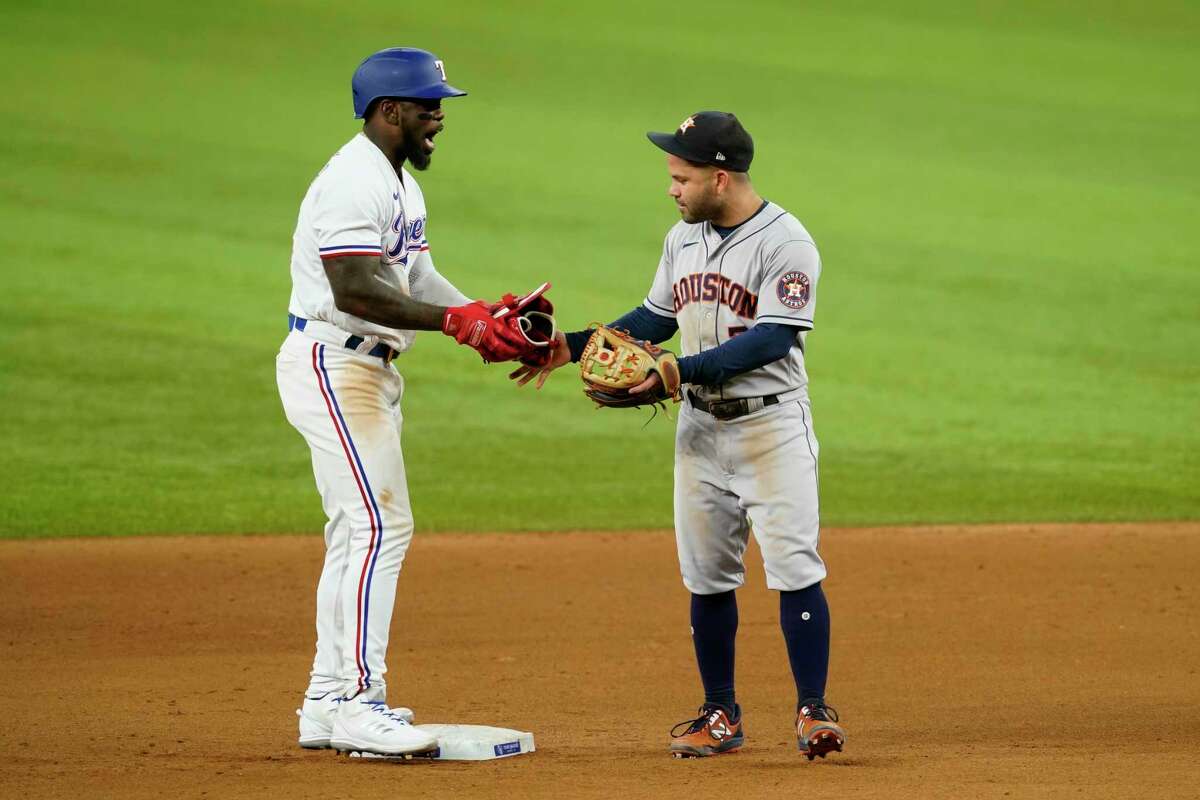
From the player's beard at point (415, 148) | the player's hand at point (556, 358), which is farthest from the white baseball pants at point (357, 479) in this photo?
the player's beard at point (415, 148)

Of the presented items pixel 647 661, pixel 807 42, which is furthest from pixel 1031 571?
pixel 807 42

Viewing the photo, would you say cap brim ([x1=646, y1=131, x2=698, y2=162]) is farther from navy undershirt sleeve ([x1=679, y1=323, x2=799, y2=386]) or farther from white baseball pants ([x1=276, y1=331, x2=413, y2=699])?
white baseball pants ([x1=276, y1=331, x2=413, y2=699])

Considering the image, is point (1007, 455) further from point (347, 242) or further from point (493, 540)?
point (347, 242)

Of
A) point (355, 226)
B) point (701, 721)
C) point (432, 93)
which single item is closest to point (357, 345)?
point (355, 226)

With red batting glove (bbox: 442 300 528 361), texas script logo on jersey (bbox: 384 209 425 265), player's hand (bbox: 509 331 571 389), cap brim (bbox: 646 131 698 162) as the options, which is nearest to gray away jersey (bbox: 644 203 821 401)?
cap brim (bbox: 646 131 698 162)

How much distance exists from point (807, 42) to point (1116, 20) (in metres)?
5.00

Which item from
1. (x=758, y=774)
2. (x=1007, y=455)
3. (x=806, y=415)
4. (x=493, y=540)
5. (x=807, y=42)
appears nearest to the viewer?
(x=758, y=774)

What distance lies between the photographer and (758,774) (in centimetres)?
464

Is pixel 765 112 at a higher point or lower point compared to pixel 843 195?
higher

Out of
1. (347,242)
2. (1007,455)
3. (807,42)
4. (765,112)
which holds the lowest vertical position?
(1007,455)

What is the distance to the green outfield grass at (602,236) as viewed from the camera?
10.4 m

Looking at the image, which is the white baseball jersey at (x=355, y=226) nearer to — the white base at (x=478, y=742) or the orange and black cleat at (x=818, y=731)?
the white base at (x=478, y=742)

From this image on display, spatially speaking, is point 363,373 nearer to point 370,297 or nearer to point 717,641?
point 370,297

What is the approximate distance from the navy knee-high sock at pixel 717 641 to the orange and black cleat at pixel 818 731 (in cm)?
35
